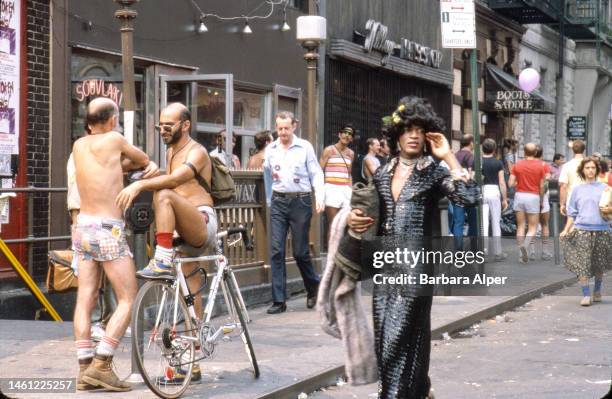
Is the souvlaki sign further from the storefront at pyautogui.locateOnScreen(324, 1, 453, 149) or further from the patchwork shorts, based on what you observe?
the patchwork shorts

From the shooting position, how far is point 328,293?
20.8ft

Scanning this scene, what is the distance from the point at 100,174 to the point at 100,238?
0.41 m

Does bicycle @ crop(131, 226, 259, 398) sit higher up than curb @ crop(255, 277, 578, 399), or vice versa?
bicycle @ crop(131, 226, 259, 398)

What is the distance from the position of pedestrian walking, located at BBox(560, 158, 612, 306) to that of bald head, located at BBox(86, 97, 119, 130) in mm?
7455

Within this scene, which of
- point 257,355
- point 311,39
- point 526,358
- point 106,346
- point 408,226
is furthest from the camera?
point 311,39

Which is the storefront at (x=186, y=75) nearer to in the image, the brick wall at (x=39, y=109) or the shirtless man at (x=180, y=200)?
the brick wall at (x=39, y=109)

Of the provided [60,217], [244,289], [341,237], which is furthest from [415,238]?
[60,217]

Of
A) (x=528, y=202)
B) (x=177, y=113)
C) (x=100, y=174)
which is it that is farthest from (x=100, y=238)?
(x=528, y=202)

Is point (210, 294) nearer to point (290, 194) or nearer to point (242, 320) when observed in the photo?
point (242, 320)

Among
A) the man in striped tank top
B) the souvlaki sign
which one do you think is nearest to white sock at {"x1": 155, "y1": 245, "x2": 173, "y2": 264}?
the man in striped tank top

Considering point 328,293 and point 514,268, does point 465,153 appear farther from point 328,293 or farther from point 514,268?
point 328,293

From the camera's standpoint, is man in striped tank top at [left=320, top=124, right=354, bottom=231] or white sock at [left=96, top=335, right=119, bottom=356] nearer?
white sock at [left=96, top=335, right=119, bottom=356]

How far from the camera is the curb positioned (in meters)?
8.11

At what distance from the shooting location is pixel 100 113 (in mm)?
7930
